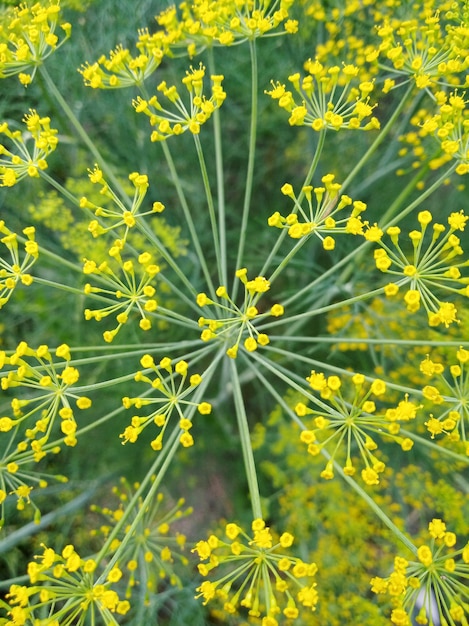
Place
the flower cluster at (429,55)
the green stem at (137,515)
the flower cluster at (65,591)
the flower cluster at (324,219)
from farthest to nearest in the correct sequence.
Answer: the flower cluster at (429,55)
the flower cluster at (324,219)
the green stem at (137,515)
the flower cluster at (65,591)

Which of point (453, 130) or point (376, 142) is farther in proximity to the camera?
point (453, 130)

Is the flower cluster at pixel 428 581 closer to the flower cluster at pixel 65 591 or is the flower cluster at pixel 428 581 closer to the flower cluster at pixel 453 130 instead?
the flower cluster at pixel 65 591

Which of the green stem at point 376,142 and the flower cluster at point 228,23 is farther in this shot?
the flower cluster at point 228,23

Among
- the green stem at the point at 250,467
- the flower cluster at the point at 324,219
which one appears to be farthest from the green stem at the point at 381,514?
the flower cluster at the point at 324,219

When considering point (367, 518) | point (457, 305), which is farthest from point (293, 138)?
point (367, 518)

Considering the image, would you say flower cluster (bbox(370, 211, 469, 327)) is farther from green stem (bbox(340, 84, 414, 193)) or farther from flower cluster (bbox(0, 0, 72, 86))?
flower cluster (bbox(0, 0, 72, 86))

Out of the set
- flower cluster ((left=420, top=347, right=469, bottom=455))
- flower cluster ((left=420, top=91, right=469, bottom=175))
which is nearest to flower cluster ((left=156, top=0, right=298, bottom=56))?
flower cluster ((left=420, top=91, right=469, bottom=175))

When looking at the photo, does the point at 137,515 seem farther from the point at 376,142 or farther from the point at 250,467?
the point at 376,142

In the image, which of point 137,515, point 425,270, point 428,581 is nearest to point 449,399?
point 425,270
